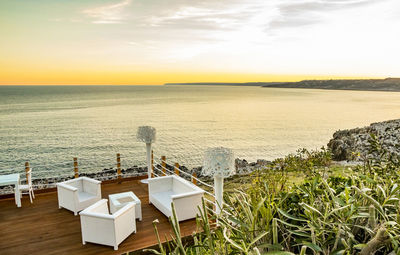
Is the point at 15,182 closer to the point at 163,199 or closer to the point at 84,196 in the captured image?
the point at 84,196

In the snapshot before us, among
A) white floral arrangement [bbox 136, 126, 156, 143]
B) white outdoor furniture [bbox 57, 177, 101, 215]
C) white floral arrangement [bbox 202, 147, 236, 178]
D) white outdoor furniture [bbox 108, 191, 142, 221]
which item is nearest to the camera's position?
white floral arrangement [bbox 202, 147, 236, 178]

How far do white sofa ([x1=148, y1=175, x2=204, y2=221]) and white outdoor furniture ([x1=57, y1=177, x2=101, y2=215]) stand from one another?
1207 mm

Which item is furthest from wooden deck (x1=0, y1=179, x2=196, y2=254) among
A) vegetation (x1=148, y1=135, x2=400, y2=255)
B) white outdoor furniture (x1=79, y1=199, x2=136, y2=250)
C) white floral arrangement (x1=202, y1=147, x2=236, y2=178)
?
vegetation (x1=148, y1=135, x2=400, y2=255)

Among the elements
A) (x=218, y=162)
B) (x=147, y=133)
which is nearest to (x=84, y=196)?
(x=147, y=133)

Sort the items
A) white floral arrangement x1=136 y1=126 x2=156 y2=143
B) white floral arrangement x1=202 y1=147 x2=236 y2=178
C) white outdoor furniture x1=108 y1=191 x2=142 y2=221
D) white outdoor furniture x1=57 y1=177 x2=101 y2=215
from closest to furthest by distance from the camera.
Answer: white floral arrangement x1=202 y1=147 x2=236 y2=178, white outdoor furniture x1=108 y1=191 x2=142 y2=221, white outdoor furniture x1=57 y1=177 x2=101 y2=215, white floral arrangement x1=136 y1=126 x2=156 y2=143

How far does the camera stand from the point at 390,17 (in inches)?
484

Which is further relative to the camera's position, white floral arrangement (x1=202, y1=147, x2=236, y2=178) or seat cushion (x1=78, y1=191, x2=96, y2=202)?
seat cushion (x1=78, y1=191, x2=96, y2=202)

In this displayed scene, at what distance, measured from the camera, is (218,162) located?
155 inches

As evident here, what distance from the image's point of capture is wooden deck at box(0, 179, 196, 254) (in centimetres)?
421

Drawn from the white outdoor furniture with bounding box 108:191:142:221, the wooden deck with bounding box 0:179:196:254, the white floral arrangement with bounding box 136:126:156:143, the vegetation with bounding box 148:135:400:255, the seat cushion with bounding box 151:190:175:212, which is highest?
the vegetation with bounding box 148:135:400:255

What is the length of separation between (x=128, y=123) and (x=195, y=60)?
44.0ft

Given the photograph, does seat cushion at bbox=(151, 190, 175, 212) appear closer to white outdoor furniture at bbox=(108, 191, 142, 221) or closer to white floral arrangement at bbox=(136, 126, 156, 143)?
white outdoor furniture at bbox=(108, 191, 142, 221)

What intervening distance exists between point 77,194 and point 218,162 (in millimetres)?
3193

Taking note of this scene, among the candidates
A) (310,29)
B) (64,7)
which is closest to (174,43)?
(64,7)
